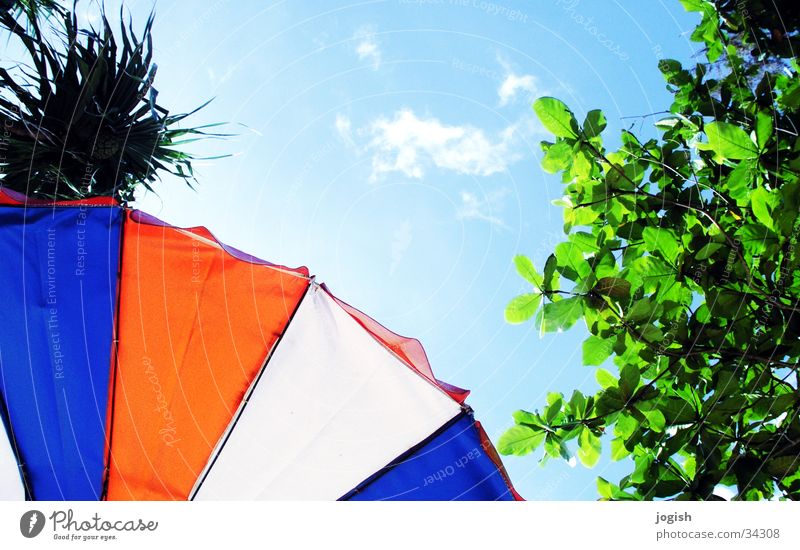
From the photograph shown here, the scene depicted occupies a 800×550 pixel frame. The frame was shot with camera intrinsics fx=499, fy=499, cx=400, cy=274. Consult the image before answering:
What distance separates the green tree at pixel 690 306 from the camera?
139 cm

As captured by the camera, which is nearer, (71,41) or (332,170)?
(332,170)

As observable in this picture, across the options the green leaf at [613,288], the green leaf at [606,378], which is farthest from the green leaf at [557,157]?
the green leaf at [606,378]

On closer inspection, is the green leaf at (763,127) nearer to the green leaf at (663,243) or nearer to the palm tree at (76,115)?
the green leaf at (663,243)

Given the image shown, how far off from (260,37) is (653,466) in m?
2.98

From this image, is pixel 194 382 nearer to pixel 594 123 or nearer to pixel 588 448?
pixel 588 448

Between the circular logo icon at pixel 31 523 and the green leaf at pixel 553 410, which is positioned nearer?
the circular logo icon at pixel 31 523

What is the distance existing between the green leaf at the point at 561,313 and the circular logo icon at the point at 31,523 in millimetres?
1539

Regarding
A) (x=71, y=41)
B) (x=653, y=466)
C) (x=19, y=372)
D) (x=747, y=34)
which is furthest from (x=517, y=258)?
(x=71, y=41)

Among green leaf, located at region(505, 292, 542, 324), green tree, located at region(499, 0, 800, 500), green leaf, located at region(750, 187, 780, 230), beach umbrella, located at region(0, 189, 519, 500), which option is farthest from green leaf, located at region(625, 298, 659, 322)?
beach umbrella, located at region(0, 189, 519, 500)

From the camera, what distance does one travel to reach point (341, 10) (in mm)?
2947

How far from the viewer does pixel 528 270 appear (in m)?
1.56

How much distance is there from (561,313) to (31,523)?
161 cm

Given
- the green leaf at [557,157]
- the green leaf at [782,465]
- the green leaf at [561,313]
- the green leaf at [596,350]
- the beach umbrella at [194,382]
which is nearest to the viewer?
the green leaf at [782,465]

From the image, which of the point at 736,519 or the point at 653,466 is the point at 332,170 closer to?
the point at 653,466
